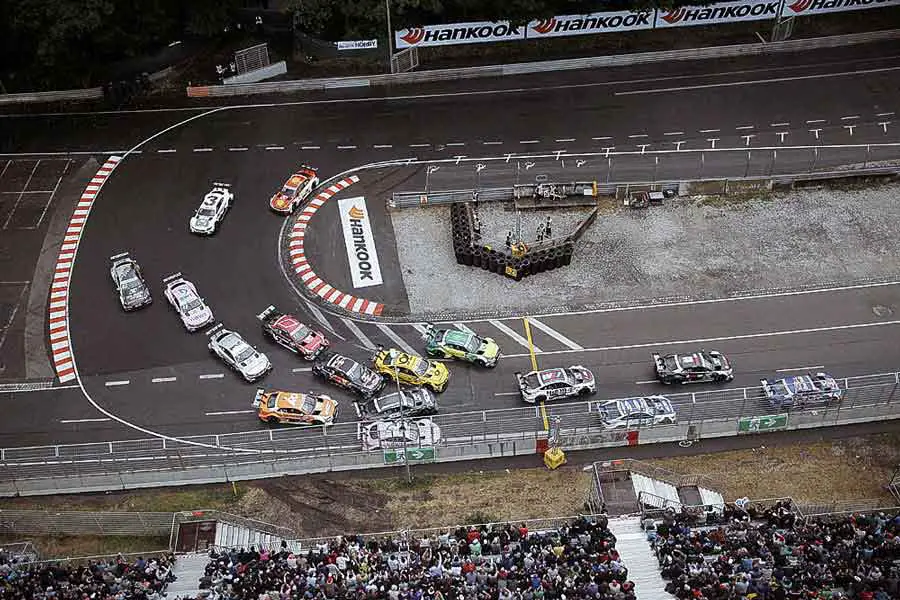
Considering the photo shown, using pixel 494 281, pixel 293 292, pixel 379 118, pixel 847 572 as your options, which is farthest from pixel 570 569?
pixel 379 118

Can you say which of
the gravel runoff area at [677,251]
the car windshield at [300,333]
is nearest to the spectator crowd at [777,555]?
the gravel runoff area at [677,251]

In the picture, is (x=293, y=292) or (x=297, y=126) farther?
(x=297, y=126)

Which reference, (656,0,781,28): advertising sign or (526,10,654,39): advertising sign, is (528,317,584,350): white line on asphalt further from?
(656,0,781,28): advertising sign

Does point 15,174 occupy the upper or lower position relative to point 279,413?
upper

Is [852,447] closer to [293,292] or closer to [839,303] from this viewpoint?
[839,303]

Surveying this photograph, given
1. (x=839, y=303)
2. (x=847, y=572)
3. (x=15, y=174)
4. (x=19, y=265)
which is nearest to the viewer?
(x=847, y=572)
